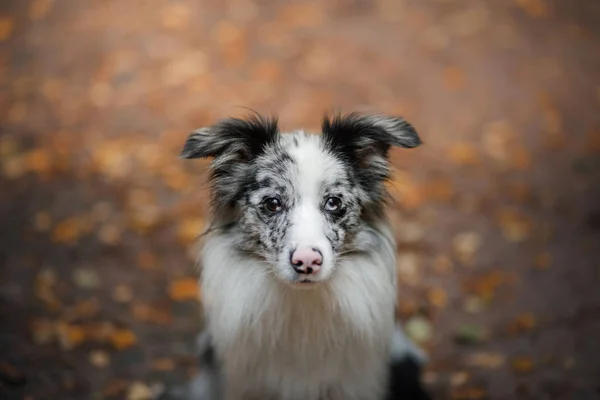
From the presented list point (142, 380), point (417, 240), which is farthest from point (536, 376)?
point (142, 380)

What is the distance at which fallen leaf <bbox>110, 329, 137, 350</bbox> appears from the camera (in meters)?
4.88

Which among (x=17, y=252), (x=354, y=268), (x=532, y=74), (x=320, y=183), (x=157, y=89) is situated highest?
(x=532, y=74)

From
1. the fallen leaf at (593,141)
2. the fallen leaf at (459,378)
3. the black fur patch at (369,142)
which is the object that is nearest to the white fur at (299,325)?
the black fur patch at (369,142)

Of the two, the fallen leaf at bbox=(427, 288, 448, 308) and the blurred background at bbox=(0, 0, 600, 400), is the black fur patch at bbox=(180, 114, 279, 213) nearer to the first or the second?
the blurred background at bbox=(0, 0, 600, 400)

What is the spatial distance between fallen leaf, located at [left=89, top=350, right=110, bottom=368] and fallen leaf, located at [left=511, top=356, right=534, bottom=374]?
2738mm

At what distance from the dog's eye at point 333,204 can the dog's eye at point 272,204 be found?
0.23 m

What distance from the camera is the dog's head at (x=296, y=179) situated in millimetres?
3252

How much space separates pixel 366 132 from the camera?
3.40 m

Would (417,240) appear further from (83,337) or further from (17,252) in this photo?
(17,252)

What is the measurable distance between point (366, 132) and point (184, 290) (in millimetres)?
2618

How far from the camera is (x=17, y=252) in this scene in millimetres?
5605

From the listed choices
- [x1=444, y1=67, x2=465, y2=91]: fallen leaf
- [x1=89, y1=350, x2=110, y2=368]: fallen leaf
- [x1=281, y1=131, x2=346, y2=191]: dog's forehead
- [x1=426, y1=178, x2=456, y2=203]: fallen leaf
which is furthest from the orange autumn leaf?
[x1=444, y1=67, x2=465, y2=91]: fallen leaf

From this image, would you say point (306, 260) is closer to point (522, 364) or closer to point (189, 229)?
point (522, 364)

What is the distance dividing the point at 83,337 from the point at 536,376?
3090 millimetres
